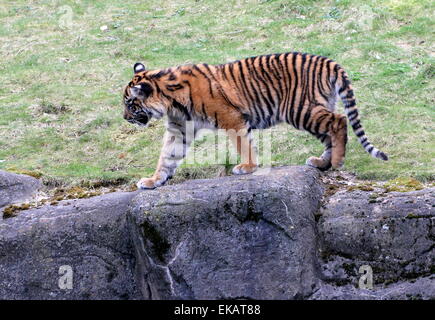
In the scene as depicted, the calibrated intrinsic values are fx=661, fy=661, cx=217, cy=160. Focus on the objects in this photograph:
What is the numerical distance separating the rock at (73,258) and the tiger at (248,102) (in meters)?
0.88

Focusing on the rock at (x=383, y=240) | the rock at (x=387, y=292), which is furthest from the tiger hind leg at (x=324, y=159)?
the rock at (x=387, y=292)

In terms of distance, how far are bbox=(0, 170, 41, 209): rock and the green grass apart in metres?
0.66

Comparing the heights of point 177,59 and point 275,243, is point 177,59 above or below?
above

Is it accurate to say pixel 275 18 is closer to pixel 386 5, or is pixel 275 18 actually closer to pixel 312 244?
pixel 386 5

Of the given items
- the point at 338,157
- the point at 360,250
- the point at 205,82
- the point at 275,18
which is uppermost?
the point at 275,18

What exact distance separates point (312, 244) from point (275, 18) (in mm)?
7998

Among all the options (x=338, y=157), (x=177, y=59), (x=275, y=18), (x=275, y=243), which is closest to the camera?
(x=275, y=243)

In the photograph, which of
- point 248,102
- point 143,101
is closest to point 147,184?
point 143,101

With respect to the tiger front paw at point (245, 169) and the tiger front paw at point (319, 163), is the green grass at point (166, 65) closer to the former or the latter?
the tiger front paw at point (319, 163)

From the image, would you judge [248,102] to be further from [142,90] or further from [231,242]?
[231,242]

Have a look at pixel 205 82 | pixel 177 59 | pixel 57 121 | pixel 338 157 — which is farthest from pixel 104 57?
pixel 338 157

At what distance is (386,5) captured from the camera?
40.1 ft

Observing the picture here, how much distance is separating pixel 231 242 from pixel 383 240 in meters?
1.25

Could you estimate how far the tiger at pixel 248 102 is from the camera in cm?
663
